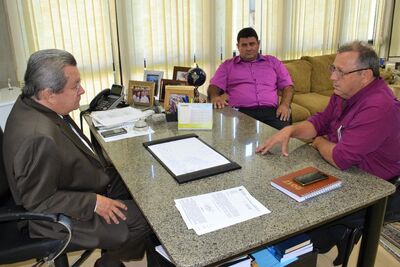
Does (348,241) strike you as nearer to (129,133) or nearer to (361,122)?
(361,122)

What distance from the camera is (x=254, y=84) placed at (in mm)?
2990

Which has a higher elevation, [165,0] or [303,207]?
[165,0]

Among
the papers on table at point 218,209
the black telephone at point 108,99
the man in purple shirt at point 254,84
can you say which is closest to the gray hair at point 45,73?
the papers on table at point 218,209

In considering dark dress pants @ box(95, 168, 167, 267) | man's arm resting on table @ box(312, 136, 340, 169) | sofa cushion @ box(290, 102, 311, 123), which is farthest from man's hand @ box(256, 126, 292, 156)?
sofa cushion @ box(290, 102, 311, 123)

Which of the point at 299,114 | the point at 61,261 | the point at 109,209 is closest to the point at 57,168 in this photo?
the point at 109,209

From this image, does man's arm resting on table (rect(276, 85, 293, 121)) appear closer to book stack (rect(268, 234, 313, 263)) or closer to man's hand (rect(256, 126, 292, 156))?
man's hand (rect(256, 126, 292, 156))

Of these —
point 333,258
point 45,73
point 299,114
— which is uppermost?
point 45,73

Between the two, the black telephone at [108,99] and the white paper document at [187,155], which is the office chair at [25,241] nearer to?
the white paper document at [187,155]

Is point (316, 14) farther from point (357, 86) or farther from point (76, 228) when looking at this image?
point (76, 228)

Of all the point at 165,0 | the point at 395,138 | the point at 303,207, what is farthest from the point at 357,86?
the point at 165,0

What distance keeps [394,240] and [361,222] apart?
81cm

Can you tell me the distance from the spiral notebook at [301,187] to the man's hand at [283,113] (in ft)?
5.13

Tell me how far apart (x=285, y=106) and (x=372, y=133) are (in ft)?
4.80

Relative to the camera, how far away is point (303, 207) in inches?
46.9
